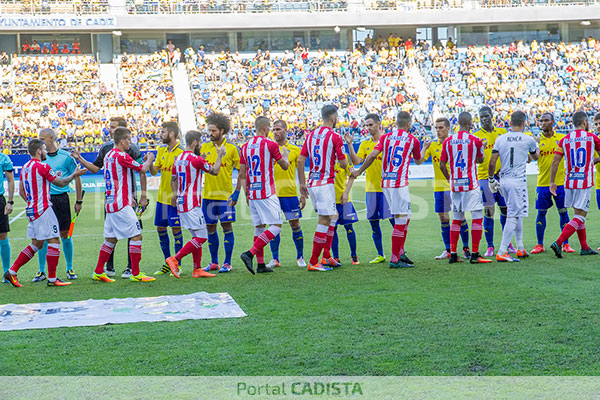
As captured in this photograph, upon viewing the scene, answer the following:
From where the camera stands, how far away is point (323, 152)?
869 cm

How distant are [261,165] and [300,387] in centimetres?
458

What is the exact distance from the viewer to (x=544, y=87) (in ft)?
131

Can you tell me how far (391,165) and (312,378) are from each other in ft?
15.6

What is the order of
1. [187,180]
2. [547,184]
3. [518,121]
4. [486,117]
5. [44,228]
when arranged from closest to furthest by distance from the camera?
[44,228] → [187,180] → [518,121] → [486,117] → [547,184]

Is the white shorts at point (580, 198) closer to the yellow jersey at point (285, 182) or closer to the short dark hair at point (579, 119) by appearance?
the short dark hair at point (579, 119)

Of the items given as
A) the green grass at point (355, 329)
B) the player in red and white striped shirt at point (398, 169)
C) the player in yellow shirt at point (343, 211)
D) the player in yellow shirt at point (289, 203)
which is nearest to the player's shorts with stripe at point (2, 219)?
the green grass at point (355, 329)

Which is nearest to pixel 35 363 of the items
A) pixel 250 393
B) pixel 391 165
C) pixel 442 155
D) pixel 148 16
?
pixel 250 393

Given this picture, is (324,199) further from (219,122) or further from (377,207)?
(219,122)

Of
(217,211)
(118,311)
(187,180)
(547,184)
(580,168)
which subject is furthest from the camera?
(547,184)

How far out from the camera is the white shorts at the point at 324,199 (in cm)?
870

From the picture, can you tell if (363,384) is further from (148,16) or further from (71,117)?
(148,16)

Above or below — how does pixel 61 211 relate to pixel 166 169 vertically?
below

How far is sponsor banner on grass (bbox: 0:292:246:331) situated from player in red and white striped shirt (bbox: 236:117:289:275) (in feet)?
4.87

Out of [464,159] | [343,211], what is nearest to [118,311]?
[343,211]
